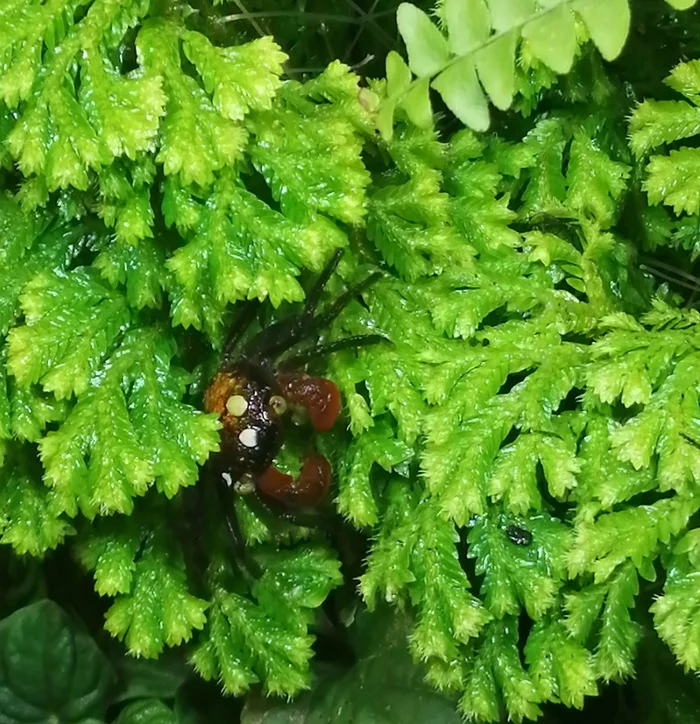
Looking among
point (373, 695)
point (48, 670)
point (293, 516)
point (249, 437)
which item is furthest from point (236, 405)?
point (48, 670)

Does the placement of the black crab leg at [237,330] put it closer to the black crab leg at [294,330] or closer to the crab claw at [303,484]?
the black crab leg at [294,330]

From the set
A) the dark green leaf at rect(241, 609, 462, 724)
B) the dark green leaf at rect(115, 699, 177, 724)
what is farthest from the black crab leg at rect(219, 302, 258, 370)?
the dark green leaf at rect(115, 699, 177, 724)

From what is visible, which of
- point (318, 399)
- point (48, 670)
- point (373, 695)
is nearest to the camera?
point (318, 399)

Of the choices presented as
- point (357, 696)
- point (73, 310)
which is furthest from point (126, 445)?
point (357, 696)

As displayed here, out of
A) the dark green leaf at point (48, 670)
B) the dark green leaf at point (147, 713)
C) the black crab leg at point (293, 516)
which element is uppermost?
the black crab leg at point (293, 516)

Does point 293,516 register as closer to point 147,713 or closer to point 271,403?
point 271,403

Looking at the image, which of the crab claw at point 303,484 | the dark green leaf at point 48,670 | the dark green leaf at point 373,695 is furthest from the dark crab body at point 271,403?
the dark green leaf at point 48,670
